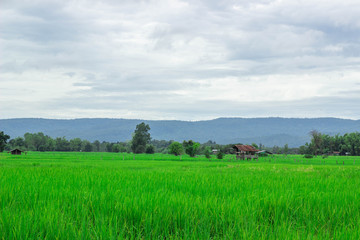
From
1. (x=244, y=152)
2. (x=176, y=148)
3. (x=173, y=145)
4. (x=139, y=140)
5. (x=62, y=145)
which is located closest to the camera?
(x=244, y=152)

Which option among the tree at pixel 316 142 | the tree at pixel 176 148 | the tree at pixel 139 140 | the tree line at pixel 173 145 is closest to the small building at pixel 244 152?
the tree line at pixel 173 145

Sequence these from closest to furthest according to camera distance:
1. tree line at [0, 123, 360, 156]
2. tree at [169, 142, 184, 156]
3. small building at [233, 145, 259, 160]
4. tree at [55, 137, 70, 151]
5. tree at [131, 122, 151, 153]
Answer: small building at [233, 145, 259, 160] → tree at [169, 142, 184, 156] → tree line at [0, 123, 360, 156] → tree at [131, 122, 151, 153] → tree at [55, 137, 70, 151]

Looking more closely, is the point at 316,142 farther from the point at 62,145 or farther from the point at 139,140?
the point at 62,145

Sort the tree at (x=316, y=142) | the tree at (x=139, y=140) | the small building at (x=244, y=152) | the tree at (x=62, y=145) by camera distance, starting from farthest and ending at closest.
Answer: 1. the tree at (x=62, y=145)
2. the tree at (x=316, y=142)
3. the tree at (x=139, y=140)
4. the small building at (x=244, y=152)

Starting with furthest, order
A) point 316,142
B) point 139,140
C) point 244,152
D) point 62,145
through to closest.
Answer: point 62,145 → point 316,142 → point 139,140 → point 244,152

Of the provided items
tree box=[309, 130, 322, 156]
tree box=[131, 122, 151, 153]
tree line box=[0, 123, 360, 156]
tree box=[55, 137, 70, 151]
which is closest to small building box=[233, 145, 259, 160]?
tree line box=[0, 123, 360, 156]

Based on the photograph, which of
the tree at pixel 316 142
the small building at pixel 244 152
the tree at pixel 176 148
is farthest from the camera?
the tree at pixel 316 142

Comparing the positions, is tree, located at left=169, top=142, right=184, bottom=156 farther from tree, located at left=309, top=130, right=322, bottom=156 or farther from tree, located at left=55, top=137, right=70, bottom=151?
tree, located at left=55, top=137, right=70, bottom=151

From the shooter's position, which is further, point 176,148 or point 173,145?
point 173,145

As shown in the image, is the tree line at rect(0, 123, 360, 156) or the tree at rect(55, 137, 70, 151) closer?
the tree line at rect(0, 123, 360, 156)

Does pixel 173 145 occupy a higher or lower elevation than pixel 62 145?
higher

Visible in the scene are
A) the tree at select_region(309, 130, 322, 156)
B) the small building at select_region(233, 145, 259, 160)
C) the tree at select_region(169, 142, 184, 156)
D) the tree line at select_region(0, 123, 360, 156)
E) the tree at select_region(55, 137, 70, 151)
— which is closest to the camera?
the small building at select_region(233, 145, 259, 160)

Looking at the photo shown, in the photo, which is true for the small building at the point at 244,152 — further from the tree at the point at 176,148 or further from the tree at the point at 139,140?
the tree at the point at 139,140

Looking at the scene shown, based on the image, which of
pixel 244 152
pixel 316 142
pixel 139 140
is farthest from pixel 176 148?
pixel 316 142
